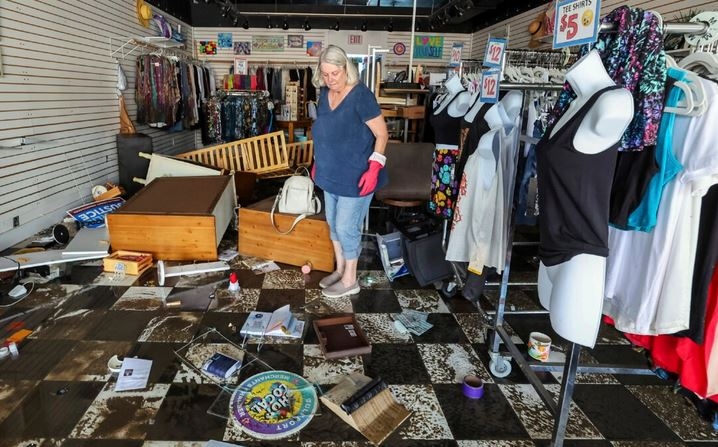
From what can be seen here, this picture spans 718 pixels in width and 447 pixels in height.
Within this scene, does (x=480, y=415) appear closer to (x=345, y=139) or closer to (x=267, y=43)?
(x=345, y=139)

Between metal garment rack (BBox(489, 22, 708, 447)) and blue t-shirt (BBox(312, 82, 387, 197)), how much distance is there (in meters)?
0.92

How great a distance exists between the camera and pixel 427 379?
239 cm

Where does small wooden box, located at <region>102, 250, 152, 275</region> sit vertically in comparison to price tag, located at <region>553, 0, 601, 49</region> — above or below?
below

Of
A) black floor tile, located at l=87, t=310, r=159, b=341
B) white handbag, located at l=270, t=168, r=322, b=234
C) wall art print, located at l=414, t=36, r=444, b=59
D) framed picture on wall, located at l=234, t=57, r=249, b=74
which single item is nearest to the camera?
black floor tile, located at l=87, t=310, r=159, b=341

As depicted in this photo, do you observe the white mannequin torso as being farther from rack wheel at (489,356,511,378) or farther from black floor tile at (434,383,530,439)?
black floor tile at (434,383,530,439)

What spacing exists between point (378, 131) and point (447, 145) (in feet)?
2.36

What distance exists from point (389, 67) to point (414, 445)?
9589mm

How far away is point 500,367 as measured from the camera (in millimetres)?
2455

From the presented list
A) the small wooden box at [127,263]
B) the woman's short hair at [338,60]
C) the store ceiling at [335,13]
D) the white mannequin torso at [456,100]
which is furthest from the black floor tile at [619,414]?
the store ceiling at [335,13]

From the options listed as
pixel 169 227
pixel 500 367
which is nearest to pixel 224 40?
pixel 169 227

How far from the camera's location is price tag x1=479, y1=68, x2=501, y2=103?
92.3 inches

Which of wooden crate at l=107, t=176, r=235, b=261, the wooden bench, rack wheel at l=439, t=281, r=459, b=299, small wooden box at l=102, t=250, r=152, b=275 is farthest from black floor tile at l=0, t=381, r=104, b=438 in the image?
the wooden bench

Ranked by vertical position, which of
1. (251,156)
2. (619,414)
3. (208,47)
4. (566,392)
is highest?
(208,47)

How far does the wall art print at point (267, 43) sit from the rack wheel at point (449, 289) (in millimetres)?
8481
